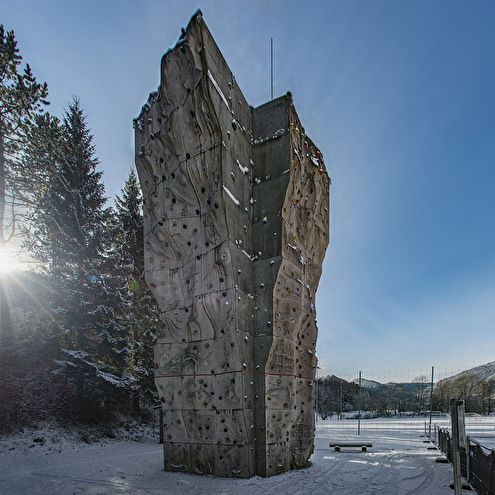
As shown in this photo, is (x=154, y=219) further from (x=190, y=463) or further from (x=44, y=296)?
(x=44, y=296)

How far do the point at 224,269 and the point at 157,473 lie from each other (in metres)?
5.64

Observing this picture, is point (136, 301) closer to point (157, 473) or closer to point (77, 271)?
point (77, 271)

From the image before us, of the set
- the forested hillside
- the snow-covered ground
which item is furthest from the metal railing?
the forested hillside

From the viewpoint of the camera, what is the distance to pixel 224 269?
966 cm

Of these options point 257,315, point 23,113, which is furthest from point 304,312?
point 23,113

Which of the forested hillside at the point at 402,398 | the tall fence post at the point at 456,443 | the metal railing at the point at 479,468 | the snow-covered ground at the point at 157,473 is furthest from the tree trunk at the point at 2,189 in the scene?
the forested hillside at the point at 402,398

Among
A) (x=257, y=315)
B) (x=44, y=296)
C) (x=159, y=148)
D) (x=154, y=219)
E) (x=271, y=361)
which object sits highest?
(x=159, y=148)

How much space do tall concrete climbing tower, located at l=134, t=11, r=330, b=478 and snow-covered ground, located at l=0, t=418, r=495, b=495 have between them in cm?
85

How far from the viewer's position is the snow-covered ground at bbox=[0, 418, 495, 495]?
25.8ft

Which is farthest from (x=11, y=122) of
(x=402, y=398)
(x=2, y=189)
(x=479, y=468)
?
(x=402, y=398)

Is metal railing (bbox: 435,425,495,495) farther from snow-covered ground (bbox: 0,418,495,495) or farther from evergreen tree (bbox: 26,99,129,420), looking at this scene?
evergreen tree (bbox: 26,99,129,420)

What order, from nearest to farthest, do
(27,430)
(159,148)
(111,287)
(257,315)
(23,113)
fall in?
1. (257,315)
2. (159,148)
3. (27,430)
4. (23,113)
5. (111,287)

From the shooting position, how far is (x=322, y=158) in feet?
46.3

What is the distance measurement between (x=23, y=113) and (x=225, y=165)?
36.9 ft
